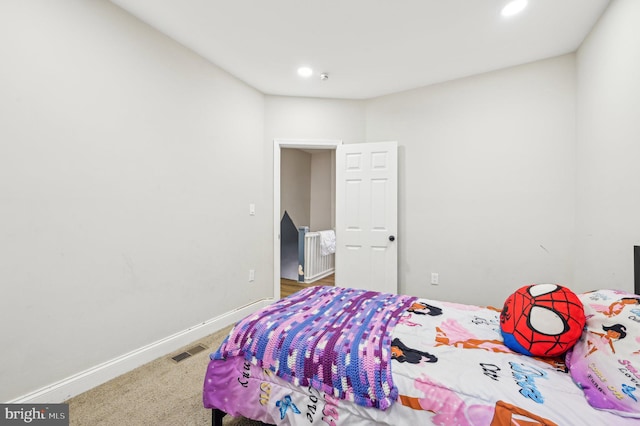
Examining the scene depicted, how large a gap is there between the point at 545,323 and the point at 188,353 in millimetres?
2440

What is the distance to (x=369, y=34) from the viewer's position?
2.32m

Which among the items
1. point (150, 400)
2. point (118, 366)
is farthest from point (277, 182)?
point (150, 400)

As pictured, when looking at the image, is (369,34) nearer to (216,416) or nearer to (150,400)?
(216,416)

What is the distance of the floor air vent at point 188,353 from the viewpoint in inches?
90.9

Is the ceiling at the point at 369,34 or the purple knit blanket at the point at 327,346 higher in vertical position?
A: the ceiling at the point at 369,34

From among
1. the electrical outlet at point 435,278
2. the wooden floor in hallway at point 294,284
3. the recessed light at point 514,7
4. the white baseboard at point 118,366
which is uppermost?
the recessed light at point 514,7

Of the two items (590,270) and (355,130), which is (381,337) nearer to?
(590,270)

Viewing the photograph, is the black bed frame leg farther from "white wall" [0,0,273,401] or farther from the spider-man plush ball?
the spider-man plush ball

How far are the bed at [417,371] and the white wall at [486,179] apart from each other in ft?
5.01

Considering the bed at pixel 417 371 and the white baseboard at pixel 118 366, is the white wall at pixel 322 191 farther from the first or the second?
the bed at pixel 417 371

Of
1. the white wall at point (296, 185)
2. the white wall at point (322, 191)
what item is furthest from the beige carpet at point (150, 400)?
→ the white wall at point (322, 191)

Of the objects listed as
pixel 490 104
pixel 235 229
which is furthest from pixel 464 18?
pixel 235 229

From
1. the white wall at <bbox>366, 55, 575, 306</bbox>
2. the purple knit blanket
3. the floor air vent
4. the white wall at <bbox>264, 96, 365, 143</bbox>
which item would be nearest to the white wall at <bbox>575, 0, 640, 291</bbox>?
the white wall at <bbox>366, 55, 575, 306</bbox>

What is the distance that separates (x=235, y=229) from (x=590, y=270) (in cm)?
317
